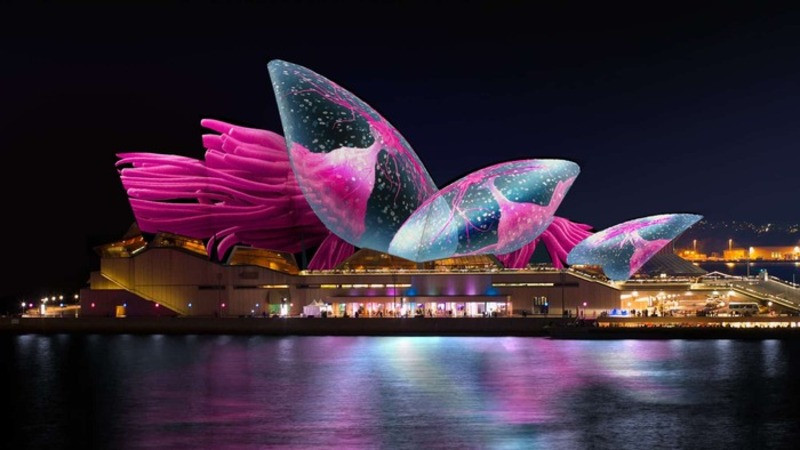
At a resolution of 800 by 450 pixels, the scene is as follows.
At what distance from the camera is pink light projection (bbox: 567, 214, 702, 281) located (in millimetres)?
64062

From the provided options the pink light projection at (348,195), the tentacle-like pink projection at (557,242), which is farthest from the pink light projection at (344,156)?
the tentacle-like pink projection at (557,242)

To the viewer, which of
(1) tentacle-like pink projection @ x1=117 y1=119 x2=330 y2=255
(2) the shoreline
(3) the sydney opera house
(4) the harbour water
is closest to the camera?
(4) the harbour water

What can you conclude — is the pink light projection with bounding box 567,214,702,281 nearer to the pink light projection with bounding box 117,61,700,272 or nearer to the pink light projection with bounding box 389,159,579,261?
the pink light projection with bounding box 117,61,700,272

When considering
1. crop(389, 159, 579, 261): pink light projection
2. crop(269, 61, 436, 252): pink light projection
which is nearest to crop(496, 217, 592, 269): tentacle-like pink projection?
crop(389, 159, 579, 261): pink light projection

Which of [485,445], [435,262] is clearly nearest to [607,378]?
[485,445]

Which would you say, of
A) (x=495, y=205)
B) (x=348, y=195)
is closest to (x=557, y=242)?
(x=495, y=205)

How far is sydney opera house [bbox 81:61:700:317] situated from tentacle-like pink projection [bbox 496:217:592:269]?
9cm

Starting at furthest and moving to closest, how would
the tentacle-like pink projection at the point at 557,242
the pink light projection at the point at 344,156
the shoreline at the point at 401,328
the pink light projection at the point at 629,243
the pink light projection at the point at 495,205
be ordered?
the tentacle-like pink projection at the point at 557,242 → the pink light projection at the point at 629,243 → the shoreline at the point at 401,328 → the pink light projection at the point at 495,205 → the pink light projection at the point at 344,156

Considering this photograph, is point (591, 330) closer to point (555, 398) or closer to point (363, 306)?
point (363, 306)

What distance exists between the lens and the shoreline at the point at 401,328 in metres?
60.0

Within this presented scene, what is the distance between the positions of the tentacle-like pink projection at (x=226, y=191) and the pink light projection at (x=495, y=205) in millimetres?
10305

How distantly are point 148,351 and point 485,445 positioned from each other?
29.2 metres

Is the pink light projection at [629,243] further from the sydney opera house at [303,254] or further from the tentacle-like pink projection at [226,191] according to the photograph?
the tentacle-like pink projection at [226,191]

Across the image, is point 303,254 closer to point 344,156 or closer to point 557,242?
point 344,156
